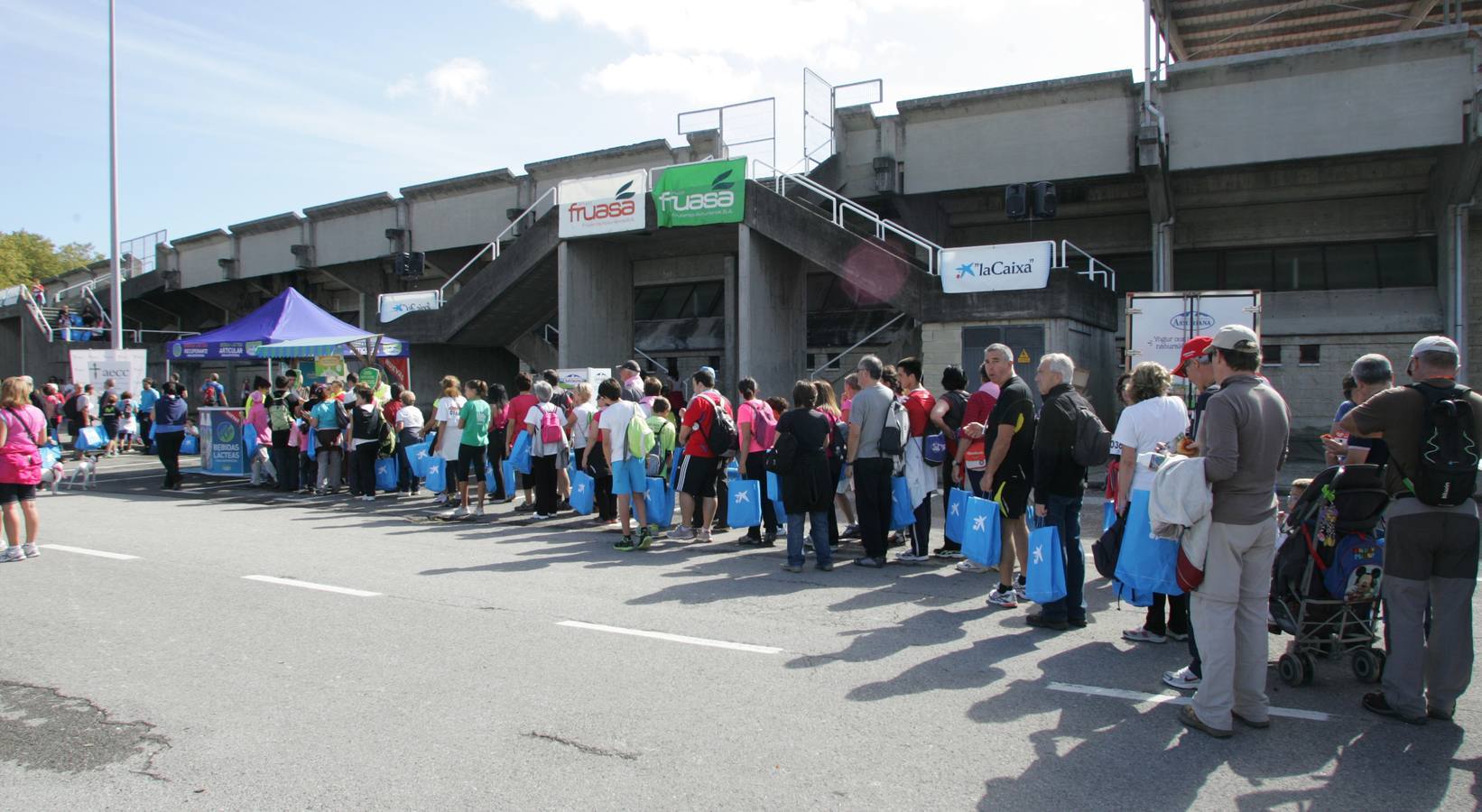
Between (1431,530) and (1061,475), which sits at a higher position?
(1061,475)

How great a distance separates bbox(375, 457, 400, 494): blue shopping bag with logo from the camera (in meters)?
14.4

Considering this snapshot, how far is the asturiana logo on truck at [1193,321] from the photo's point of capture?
1473 cm

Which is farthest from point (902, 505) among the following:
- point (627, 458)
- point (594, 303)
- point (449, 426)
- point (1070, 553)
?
point (594, 303)

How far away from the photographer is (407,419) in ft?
46.3

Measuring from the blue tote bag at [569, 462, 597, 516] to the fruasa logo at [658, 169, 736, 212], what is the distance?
9.44 meters

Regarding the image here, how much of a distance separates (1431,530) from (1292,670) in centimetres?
109

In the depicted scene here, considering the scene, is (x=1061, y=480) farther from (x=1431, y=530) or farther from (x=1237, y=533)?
(x=1431, y=530)

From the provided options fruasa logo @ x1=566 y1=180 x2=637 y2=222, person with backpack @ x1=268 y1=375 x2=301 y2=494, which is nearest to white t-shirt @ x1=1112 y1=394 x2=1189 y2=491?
person with backpack @ x1=268 y1=375 x2=301 y2=494

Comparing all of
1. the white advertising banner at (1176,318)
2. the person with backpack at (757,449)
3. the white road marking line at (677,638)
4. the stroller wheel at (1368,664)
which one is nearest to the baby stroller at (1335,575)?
the stroller wheel at (1368,664)

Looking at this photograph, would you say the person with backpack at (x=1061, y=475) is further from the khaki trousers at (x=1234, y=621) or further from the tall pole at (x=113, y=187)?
the tall pole at (x=113, y=187)

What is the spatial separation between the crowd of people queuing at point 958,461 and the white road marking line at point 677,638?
→ 78.0 inches

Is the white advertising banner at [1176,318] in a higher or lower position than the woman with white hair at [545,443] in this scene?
higher

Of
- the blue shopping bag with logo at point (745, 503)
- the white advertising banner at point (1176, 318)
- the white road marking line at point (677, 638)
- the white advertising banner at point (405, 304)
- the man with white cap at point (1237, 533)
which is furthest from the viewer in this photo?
the white advertising banner at point (405, 304)

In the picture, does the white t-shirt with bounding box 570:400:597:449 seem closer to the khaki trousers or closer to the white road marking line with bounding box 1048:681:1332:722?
the white road marking line with bounding box 1048:681:1332:722
